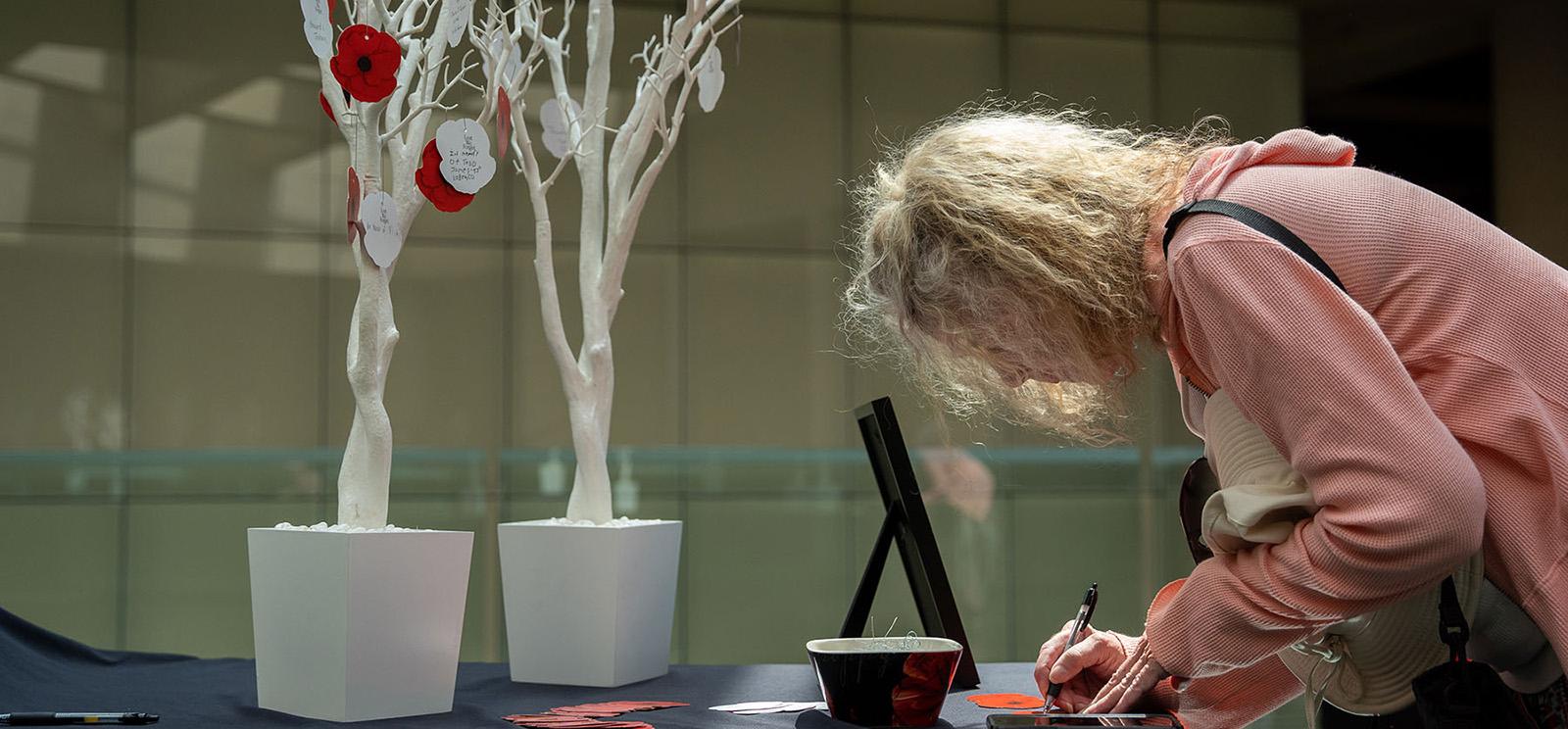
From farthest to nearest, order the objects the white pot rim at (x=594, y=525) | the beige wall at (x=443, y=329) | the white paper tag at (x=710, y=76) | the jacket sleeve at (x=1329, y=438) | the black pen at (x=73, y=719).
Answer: the beige wall at (x=443, y=329), the white paper tag at (x=710, y=76), the white pot rim at (x=594, y=525), the black pen at (x=73, y=719), the jacket sleeve at (x=1329, y=438)

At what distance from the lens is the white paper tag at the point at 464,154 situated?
1.56m

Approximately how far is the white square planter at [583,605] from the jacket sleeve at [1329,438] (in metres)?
0.97

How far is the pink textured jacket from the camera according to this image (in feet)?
2.93

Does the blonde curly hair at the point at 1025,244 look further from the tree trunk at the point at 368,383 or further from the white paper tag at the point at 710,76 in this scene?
the white paper tag at the point at 710,76

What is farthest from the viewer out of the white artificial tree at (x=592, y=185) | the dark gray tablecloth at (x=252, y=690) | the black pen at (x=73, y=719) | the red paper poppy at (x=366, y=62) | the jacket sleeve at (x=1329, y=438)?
the white artificial tree at (x=592, y=185)

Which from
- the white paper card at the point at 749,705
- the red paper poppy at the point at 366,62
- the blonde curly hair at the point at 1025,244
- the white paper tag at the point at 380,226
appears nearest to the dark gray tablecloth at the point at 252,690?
the white paper card at the point at 749,705

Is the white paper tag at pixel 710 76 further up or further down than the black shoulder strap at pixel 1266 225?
further up

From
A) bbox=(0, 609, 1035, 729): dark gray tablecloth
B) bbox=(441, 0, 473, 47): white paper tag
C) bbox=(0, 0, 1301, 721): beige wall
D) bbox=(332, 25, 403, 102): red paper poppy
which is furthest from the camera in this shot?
bbox=(0, 0, 1301, 721): beige wall

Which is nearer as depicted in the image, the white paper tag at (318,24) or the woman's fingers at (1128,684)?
the woman's fingers at (1128,684)

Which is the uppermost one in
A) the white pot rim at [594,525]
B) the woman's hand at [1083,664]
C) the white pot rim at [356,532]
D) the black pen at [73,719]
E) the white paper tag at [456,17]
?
the white paper tag at [456,17]

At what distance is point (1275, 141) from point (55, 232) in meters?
4.41

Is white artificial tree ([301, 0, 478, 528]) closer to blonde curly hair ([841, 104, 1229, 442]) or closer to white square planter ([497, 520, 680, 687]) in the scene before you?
white square planter ([497, 520, 680, 687])

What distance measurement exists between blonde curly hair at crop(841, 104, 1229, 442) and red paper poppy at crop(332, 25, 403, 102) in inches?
24.0

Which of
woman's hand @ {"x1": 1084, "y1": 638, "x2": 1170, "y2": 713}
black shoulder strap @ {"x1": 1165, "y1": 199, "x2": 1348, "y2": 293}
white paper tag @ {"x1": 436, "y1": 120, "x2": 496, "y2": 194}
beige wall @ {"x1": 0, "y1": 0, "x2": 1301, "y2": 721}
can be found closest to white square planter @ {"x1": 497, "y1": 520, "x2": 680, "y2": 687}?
white paper tag @ {"x1": 436, "y1": 120, "x2": 496, "y2": 194}
